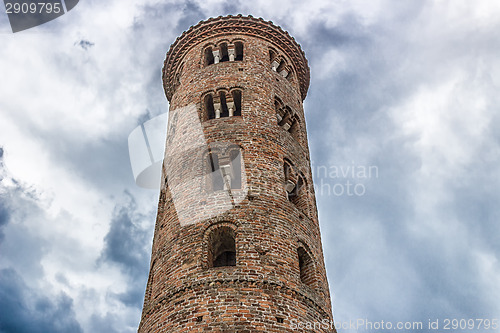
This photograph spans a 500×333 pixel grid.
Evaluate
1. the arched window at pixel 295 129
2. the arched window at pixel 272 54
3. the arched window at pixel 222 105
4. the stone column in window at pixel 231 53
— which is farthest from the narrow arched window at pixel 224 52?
the arched window at pixel 295 129

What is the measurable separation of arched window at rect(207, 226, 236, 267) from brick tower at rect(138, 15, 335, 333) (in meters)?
0.03

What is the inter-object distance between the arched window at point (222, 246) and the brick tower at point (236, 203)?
0.10 ft

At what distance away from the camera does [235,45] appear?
21.4m

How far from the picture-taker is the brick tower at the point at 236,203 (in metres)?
11.8

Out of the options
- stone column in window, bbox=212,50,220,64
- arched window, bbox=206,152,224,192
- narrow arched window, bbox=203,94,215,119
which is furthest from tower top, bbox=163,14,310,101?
arched window, bbox=206,152,224,192

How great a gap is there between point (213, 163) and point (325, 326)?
20.2ft

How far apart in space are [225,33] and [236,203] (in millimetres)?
10571

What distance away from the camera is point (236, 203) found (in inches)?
549

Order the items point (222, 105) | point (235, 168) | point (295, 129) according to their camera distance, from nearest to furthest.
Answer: point (235, 168), point (222, 105), point (295, 129)

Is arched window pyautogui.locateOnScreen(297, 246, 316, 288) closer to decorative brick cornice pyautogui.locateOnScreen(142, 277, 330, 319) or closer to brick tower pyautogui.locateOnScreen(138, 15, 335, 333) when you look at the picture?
brick tower pyautogui.locateOnScreen(138, 15, 335, 333)

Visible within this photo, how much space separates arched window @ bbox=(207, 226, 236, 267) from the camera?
13508 millimetres

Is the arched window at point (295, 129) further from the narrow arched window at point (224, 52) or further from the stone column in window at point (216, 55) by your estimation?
the narrow arched window at point (224, 52)

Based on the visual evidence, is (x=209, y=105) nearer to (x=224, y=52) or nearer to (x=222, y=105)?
(x=222, y=105)

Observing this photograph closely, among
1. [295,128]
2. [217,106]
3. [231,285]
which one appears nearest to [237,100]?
[217,106]
